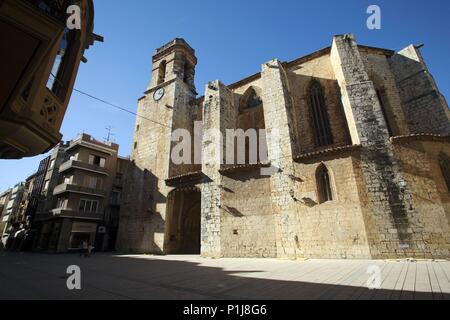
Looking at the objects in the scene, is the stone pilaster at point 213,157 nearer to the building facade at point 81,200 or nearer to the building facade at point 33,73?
the building facade at point 33,73

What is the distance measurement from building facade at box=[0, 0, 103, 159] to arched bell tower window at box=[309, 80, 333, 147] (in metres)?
12.9

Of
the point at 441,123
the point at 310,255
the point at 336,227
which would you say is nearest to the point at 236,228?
the point at 310,255

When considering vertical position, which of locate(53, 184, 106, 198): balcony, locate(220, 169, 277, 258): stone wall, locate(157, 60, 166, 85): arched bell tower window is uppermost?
locate(157, 60, 166, 85): arched bell tower window

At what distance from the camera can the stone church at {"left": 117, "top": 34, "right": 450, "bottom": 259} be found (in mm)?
9539

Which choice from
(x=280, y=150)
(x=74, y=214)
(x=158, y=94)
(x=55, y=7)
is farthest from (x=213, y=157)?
(x=74, y=214)

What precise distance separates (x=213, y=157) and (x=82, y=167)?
630 inches

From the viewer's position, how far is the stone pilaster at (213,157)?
13.1 m

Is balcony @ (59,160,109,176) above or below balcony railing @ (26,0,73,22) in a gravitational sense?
above

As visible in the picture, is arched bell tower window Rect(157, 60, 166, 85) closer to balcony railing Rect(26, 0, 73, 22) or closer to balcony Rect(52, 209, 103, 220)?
balcony Rect(52, 209, 103, 220)

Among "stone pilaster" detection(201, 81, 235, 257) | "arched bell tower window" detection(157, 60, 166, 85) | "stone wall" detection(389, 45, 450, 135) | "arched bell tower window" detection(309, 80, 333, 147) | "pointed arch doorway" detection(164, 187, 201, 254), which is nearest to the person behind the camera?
"stone wall" detection(389, 45, 450, 135)

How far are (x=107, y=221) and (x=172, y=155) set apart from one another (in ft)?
39.5

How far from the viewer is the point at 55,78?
A: 5422 mm

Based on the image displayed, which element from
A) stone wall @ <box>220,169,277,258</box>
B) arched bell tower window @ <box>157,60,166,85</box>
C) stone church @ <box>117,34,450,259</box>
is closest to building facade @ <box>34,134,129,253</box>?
stone church @ <box>117,34,450,259</box>
